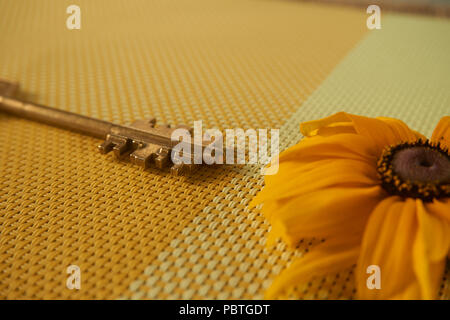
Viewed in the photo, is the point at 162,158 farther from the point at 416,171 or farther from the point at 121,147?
the point at 416,171

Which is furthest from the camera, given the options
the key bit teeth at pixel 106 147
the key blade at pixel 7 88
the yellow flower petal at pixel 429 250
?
the key blade at pixel 7 88

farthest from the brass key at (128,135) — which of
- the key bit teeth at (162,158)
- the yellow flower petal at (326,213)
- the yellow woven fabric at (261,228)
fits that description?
the yellow flower petal at (326,213)

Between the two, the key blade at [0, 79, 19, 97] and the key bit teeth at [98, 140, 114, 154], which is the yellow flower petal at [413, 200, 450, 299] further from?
the key blade at [0, 79, 19, 97]

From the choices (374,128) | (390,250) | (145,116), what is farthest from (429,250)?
(145,116)

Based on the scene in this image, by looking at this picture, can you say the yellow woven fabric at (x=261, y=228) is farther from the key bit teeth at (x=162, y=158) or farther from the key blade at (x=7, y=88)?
the key blade at (x=7, y=88)

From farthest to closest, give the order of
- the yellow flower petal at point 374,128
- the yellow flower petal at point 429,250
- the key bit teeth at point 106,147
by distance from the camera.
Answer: the key bit teeth at point 106,147 < the yellow flower petal at point 374,128 < the yellow flower petal at point 429,250

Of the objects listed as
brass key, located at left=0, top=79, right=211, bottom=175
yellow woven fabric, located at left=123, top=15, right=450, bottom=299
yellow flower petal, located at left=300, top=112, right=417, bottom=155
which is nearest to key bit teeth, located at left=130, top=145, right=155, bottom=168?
brass key, located at left=0, top=79, right=211, bottom=175

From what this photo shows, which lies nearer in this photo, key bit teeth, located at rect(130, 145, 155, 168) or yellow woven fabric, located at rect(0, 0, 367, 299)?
yellow woven fabric, located at rect(0, 0, 367, 299)
